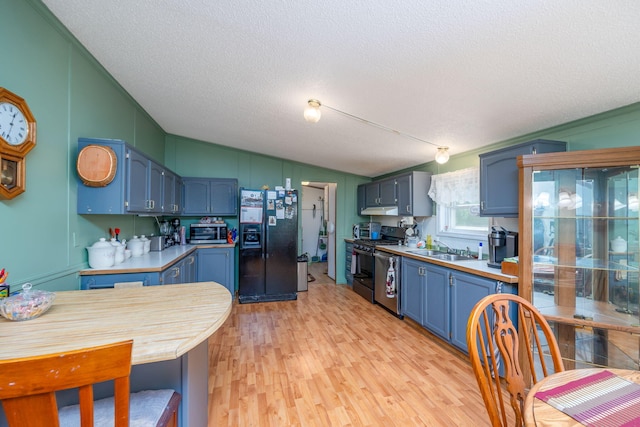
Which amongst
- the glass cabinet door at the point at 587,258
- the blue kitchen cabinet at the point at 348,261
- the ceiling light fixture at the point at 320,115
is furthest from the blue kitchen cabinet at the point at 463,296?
the blue kitchen cabinet at the point at 348,261

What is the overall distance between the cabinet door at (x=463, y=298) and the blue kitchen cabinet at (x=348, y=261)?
2.41 m

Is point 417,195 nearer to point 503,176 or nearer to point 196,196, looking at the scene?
point 503,176

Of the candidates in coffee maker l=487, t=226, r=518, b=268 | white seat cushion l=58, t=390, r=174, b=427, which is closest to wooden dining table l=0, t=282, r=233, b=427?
white seat cushion l=58, t=390, r=174, b=427

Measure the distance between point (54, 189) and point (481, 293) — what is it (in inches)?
132

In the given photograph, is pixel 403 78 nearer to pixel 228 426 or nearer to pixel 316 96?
pixel 316 96

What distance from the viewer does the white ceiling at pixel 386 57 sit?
4.21 feet

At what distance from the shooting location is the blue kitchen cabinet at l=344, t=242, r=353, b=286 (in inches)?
193

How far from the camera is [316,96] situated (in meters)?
2.26

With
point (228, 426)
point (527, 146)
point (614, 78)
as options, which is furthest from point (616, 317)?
point (228, 426)

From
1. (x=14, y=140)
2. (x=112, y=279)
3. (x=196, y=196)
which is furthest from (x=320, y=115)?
(x=196, y=196)

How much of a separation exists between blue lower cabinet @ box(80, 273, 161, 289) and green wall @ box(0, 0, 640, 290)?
8 centimetres

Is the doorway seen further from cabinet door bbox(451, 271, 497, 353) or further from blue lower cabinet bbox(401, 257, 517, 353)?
cabinet door bbox(451, 271, 497, 353)

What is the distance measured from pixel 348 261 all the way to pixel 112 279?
371 cm

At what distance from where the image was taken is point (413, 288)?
10.2ft
